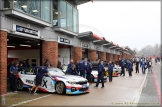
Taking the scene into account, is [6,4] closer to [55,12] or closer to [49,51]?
[49,51]

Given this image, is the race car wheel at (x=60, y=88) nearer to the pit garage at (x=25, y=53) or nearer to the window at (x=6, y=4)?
the window at (x=6, y=4)

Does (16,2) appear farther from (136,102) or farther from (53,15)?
(136,102)

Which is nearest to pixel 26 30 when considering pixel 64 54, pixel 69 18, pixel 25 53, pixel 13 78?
pixel 13 78

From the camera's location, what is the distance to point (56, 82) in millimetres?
9883

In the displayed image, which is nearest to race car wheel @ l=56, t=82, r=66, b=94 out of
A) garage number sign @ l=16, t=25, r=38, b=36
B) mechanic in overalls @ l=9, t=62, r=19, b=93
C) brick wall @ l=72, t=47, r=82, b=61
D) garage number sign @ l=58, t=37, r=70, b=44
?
mechanic in overalls @ l=9, t=62, r=19, b=93

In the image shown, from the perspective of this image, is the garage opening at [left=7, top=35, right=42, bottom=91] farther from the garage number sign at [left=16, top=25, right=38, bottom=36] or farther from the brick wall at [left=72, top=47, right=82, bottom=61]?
the garage number sign at [left=16, top=25, right=38, bottom=36]

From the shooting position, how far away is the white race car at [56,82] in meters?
9.57

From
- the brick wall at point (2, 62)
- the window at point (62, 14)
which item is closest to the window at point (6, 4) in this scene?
the brick wall at point (2, 62)

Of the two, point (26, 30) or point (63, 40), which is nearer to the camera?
point (26, 30)

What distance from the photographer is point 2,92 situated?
953 cm

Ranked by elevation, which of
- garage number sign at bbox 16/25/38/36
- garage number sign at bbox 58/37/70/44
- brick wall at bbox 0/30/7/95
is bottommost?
brick wall at bbox 0/30/7/95

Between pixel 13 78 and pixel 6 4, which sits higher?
pixel 6 4

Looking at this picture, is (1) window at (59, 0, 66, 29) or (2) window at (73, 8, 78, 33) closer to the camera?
(1) window at (59, 0, 66, 29)

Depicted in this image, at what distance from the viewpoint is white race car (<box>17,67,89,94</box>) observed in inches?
377
